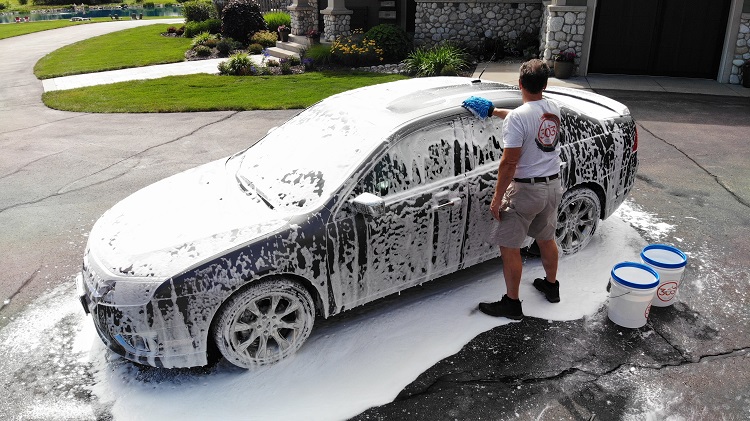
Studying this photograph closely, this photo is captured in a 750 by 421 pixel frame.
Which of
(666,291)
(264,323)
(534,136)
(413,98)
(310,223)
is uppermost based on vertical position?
(413,98)

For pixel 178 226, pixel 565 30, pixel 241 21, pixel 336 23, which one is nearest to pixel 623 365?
pixel 178 226

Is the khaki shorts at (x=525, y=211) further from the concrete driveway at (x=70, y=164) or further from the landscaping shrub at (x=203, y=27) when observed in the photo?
the landscaping shrub at (x=203, y=27)

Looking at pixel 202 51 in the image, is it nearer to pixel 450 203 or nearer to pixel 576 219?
pixel 576 219

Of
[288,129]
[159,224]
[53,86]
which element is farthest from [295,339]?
[53,86]

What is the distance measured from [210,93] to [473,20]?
8058 millimetres

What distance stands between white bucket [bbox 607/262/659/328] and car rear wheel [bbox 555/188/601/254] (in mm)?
Result: 819

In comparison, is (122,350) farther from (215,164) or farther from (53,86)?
(53,86)

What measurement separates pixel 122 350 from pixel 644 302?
3.79m

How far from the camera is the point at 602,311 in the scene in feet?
16.4

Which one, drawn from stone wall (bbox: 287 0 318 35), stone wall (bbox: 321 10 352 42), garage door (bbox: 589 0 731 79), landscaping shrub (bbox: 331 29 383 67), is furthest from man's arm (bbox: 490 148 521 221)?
stone wall (bbox: 287 0 318 35)

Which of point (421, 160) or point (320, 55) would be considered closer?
point (421, 160)

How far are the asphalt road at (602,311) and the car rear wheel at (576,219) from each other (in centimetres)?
86

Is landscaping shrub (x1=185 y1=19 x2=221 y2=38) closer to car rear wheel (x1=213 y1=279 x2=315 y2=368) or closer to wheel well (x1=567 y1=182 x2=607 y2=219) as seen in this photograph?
wheel well (x1=567 y1=182 x2=607 y2=219)

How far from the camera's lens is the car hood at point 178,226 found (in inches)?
161
